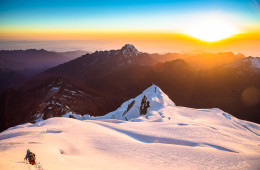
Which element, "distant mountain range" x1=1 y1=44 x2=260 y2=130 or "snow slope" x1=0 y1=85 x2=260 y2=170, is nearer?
"snow slope" x1=0 y1=85 x2=260 y2=170

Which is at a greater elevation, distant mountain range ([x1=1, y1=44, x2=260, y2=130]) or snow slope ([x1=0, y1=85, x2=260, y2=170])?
snow slope ([x1=0, y1=85, x2=260, y2=170])

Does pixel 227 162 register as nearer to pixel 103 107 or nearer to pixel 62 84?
pixel 103 107

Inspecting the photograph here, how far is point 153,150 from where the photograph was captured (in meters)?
17.6

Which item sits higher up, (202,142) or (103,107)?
(202,142)

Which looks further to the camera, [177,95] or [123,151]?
[177,95]

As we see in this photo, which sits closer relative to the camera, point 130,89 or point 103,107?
point 103,107

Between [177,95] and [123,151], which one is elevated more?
[123,151]

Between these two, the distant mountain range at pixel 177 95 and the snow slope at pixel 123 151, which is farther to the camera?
the distant mountain range at pixel 177 95

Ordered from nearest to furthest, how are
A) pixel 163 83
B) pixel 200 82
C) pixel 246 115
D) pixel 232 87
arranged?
1. pixel 246 115
2. pixel 232 87
3. pixel 200 82
4. pixel 163 83

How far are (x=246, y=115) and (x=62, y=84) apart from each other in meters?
163

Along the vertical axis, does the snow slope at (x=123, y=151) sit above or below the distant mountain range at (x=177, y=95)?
above

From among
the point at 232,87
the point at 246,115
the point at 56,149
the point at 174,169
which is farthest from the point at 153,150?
the point at 232,87

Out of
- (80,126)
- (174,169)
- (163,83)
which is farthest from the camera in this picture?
(163,83)

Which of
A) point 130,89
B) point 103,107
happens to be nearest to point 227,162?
point 103,107
